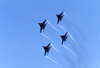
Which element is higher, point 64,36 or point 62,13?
point 62,13

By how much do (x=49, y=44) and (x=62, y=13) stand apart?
82.9 feet

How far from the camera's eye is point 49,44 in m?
97.4

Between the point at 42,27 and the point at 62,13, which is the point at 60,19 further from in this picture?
the point at 42,27

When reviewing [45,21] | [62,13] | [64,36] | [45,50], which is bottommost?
[45,50]

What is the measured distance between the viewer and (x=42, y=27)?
97.8 metres

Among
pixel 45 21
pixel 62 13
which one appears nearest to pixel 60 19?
pixel 62 13

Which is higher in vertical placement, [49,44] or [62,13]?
[62,13]

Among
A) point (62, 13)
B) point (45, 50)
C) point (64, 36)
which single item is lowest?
point (45, 50)

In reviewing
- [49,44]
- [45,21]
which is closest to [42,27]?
[45,21]

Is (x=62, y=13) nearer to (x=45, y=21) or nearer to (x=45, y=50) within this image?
(x=45, y=21)

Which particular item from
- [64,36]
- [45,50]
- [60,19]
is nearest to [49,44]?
[45,50]

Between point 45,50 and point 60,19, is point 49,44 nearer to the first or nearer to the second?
point 45,50

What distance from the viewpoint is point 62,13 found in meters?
99.2

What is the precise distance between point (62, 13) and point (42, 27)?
18.4 meters
